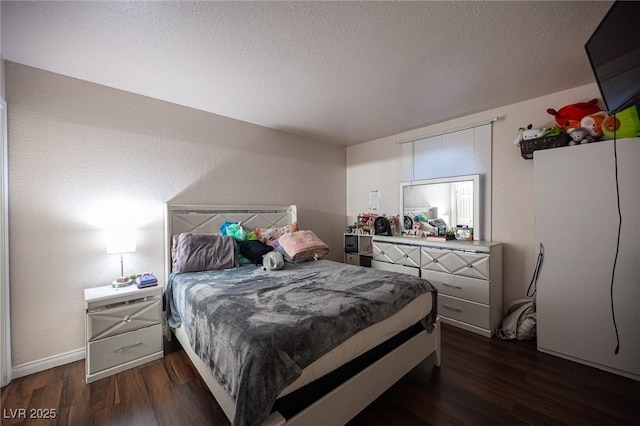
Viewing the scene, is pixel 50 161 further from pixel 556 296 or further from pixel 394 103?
pixel 556 296

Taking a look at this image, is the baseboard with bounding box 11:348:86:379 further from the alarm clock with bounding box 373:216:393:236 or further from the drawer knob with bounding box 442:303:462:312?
the drawer knob with bounding box 442:303:462:312

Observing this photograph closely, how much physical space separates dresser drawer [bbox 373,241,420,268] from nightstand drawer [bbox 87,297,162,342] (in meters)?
2.71

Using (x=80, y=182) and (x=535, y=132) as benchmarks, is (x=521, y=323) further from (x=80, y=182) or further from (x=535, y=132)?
(x=80, y=182)

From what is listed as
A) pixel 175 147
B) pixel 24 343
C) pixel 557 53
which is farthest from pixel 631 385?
pixel 24 343

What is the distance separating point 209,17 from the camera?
154 cm

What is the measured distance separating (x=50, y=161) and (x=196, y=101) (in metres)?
1.38

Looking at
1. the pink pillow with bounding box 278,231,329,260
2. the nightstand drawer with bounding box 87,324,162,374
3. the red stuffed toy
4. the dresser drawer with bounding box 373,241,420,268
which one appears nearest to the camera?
the nightstand drawer with bounding box 87,324,162,374

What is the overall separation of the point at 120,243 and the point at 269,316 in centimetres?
170

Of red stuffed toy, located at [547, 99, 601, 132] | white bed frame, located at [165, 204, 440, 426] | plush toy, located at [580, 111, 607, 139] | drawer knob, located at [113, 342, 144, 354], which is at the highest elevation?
red stuffed toy, located at [547, 99, 601, 132]

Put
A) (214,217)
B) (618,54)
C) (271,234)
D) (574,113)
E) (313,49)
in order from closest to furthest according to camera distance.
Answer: (618,54)
(313,49)
(574,113)
(214,217)
(271,234)

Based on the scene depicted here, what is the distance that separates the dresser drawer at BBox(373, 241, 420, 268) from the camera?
324 cm

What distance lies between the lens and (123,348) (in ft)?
6.76

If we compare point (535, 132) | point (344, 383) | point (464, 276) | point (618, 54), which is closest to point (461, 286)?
Result: point (464, 276)

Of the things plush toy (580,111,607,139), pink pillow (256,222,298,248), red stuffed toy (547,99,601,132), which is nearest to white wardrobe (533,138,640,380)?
plush toy (580,111,607,139)
